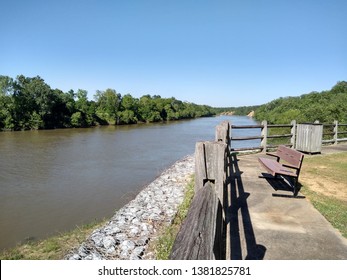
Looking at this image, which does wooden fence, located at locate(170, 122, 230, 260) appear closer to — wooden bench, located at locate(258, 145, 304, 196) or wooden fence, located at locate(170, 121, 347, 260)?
wooden fence, located at locate(170, 121, 347, 260)

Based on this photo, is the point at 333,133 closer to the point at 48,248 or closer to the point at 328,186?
the point at 328,186

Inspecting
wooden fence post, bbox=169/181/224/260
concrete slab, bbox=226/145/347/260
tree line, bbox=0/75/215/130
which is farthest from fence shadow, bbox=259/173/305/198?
tree line, bbox=0/75/215/130

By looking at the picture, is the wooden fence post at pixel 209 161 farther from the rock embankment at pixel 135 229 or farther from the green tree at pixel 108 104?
the green tree at pixel 108 104

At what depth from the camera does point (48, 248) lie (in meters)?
5.04

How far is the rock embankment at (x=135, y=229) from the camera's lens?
4.44 meters

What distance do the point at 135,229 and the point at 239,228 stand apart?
2.18 meters

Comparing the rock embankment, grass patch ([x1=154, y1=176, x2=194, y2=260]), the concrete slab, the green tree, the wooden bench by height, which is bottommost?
the rock embankment

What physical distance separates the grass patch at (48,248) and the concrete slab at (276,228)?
304cm

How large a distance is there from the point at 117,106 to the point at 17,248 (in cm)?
6595

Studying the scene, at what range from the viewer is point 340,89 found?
5938 cm

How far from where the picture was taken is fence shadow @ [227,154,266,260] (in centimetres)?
331

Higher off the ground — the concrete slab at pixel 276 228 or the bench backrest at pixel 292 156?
the bench backrest at pixel 292 156

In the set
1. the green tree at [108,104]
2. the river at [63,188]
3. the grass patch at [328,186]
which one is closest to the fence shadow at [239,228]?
the grass patch at [328,186]
